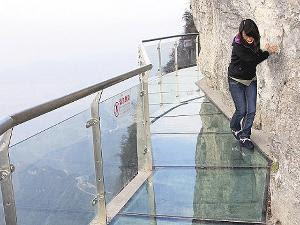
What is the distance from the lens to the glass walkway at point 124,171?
283 centimetres

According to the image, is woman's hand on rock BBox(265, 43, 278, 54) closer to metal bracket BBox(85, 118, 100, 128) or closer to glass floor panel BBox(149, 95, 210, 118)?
metal bracket BBox(85, 118, 100, 128)

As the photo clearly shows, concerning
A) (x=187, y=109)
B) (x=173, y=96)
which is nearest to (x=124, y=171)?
(x=187, y=109)

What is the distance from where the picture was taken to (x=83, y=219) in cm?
378

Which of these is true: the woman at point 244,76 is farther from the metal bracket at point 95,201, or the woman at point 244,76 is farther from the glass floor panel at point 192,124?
the metal bracket at point 95,201

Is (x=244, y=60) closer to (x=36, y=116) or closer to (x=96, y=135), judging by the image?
(x=96, y=135)

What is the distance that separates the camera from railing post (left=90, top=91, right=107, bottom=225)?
395 centimetres

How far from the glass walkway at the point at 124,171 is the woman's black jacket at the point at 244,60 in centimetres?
86

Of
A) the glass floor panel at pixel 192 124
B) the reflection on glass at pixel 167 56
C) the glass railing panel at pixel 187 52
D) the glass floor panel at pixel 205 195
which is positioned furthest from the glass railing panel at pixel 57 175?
the glass railing panel at pixel 187 52

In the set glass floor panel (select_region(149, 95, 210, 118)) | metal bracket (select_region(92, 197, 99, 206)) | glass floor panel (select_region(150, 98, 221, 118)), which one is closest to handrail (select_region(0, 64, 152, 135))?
metal bracket (select_region(92, 197, 99, 206))

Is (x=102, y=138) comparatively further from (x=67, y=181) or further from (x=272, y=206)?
(x=272, y=206)

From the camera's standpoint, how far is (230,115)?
7.45 metres

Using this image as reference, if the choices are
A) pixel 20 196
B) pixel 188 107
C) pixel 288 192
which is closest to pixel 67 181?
pixel 20 196

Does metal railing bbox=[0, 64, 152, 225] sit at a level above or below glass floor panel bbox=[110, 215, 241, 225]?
above

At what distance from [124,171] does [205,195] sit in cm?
80
